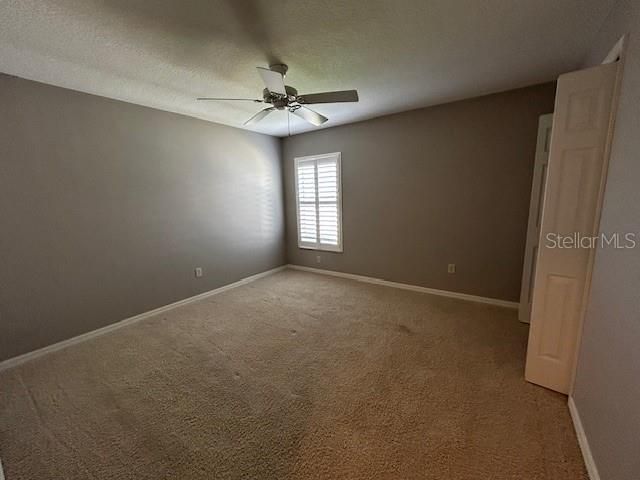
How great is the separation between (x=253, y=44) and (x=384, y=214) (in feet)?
8.78

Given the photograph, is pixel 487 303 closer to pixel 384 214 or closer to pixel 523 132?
pixel 384 214

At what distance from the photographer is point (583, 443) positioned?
1389 mm

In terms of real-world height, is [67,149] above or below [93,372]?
above

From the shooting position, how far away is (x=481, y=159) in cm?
309

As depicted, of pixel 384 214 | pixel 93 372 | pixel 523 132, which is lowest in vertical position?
pixel 93 372

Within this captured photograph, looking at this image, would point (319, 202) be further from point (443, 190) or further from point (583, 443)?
point (583, 443)

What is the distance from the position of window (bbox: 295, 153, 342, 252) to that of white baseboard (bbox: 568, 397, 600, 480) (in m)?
3.19

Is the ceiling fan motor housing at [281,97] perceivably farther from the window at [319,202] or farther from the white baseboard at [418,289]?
the white baseboard at [418,289]

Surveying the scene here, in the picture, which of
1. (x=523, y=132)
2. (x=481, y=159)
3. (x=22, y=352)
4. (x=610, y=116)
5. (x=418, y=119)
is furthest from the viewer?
(x=418, y=119)

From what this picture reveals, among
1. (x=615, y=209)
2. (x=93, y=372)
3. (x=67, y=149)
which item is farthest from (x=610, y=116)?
(x=67, y=149)

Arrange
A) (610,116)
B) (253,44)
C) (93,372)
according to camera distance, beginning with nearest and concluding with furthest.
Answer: (610,116), (253,44), (93,372)
